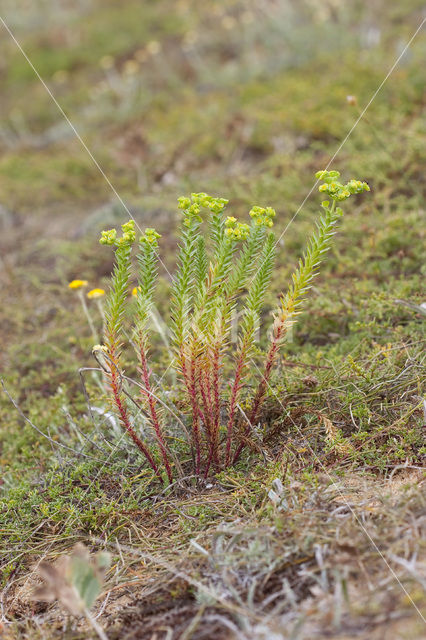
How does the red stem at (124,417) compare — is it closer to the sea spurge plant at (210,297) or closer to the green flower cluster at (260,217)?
the sea spurge plant at (210,297)

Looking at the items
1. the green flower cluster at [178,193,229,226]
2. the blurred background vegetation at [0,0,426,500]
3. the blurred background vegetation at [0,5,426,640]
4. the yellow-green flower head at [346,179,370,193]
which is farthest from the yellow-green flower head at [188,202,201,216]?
the blurred background vegetation at [0,0,426,500]

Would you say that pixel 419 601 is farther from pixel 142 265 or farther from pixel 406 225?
pixel 406 225

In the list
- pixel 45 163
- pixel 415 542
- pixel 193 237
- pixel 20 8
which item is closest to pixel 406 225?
pixel 193 237

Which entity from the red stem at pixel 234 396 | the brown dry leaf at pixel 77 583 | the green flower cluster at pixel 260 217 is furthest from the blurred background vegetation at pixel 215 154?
the brown dry leaf at pixel 77 583

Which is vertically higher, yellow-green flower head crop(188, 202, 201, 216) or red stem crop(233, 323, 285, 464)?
yellow-green flower head crop(188, 202, 201, 216)

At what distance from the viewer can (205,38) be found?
10.9 metres

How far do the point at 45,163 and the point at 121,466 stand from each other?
20.9ft

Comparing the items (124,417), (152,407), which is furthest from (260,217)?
(124,417)

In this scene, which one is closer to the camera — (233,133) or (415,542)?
(415,542)

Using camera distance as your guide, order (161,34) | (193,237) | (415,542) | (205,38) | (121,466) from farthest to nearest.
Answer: (161,34) → (205,38) → (121,466) → (193,237) → (415,542)

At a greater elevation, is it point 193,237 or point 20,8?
point 20,8

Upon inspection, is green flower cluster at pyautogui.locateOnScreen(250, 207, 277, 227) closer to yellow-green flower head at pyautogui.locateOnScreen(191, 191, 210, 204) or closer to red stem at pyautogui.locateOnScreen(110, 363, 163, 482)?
yellow-green flower head at pyautogui.locateOnScreen(191, 191, 210, 204)

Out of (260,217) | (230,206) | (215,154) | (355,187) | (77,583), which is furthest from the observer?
(215,154)

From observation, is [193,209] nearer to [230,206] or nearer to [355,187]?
[355,187]
